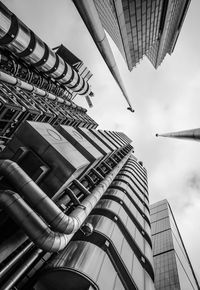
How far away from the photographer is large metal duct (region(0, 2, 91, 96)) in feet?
105

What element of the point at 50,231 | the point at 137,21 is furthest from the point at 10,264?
the point at 137,21

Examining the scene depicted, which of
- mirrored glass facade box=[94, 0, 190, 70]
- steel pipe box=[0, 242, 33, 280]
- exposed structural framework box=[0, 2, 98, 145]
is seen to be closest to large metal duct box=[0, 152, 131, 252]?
steel pipe box=[0, 242, 33, 280]

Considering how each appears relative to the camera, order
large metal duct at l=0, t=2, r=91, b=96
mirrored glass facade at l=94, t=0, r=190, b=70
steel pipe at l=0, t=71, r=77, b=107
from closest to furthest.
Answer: steel pipe at l=0, t=71, r=77, b=107 < large metal duct at l=0, t=2, r=91, b=96 < mirrored glass facade at l=94, t=0, r=190, b=70

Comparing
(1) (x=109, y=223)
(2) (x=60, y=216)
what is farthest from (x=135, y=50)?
(2) (x=60, y=216)

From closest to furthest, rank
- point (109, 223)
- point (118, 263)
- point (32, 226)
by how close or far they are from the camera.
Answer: point (32, 226) < point (118, 263) < point (109, 223)

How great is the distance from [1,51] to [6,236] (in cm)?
3778

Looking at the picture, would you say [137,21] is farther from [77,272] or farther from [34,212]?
[77,272]

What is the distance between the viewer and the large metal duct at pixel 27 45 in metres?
32.0

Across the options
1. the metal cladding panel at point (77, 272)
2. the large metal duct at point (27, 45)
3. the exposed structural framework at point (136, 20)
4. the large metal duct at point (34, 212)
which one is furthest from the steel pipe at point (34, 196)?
the large metal duct at point (27, 45)

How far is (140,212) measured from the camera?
24.9 meters

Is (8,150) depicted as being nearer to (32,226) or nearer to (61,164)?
(61,164)

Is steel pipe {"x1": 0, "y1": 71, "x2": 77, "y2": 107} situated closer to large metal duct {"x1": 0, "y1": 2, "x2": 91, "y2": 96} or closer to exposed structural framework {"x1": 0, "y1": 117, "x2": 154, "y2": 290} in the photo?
large metal duct {"x1": 0, "y1": 2, "x2": 91, "y2": 96}

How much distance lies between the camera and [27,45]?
120ft

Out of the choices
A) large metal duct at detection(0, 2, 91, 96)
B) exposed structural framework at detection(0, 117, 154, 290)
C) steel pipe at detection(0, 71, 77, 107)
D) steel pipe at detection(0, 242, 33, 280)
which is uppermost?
large metal duct at detection(0, 2, 91, 96)
